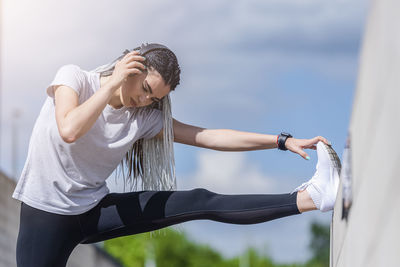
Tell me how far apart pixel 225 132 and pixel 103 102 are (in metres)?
1.07

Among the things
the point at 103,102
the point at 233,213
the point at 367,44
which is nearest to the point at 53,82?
the point at 103,102

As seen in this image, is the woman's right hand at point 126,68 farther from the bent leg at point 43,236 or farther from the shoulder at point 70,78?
the bent leg at point 43,236

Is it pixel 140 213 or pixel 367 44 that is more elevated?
pixel 367 44

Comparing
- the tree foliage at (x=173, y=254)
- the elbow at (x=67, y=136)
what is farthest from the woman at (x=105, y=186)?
the tree foliage at (x=173, y=254)

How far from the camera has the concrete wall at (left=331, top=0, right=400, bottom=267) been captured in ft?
6.95

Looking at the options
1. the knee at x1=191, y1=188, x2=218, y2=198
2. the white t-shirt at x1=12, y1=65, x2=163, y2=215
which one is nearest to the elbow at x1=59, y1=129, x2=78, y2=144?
the white t-shirt at x1=12, y1=65, x2=163, y2=215

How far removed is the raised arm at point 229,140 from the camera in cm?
460

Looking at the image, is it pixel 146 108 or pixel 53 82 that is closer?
pixel 53 82

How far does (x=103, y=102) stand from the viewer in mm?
3930

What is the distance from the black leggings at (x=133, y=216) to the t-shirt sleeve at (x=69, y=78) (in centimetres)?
74

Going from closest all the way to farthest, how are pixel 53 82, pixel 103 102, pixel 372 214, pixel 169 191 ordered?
1. pixel 372 214
2. pixel 103 102
3. pixel 53 82
4. pixel 169 191

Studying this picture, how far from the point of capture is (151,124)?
4586 mm

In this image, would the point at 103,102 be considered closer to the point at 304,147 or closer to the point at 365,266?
the point at 304,147

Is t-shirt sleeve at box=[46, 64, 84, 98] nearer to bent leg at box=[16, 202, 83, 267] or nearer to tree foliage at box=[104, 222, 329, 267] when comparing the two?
bent leg at box=[16, 202, 83, 267]
